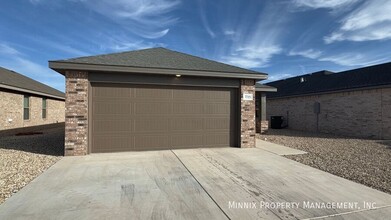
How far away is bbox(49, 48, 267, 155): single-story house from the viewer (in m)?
7.21

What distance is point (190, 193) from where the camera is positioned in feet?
13.7

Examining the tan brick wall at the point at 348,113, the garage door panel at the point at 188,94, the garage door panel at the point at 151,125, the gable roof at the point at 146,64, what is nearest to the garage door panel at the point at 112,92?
the gable roof at the point at 146,64

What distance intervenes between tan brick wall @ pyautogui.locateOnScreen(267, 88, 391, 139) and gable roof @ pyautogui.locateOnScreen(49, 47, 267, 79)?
26.1 feet

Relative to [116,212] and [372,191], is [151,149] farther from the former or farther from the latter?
[372,191]

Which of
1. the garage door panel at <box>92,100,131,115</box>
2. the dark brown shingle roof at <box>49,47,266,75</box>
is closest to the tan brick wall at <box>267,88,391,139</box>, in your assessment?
the dark brown shingle roof at <box>49,47,266,75</box>

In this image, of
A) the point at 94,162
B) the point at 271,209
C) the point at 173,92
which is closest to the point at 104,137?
the point at 94,162

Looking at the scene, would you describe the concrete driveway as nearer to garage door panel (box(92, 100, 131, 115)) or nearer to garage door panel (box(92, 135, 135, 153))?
garage door panel (box(92, 135, 135, 153))

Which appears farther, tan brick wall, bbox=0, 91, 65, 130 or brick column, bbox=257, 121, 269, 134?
brick column, bbox=257, 121, 269, 134

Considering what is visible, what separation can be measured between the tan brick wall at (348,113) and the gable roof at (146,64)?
797 centimetres

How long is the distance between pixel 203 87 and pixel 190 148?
2.41 metres

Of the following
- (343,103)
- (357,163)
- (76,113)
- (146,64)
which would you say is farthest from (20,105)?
(343,103)

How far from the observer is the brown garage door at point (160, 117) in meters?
7.63

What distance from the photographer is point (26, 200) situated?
3.76 metres

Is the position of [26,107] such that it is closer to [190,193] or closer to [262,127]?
[190,193]
